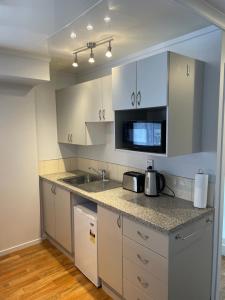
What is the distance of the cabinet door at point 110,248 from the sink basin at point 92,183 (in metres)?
0.43

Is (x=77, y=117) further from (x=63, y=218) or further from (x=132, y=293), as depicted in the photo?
(x=132, y=293)

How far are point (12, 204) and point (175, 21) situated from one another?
9.01 feet

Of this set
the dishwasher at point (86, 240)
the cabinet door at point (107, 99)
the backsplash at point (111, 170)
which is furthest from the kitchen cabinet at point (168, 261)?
the cabinet door at point (107, 99)

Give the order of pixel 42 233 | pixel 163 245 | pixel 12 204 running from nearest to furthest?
pixel 163 245, pixel 12 204, pixel 42 233

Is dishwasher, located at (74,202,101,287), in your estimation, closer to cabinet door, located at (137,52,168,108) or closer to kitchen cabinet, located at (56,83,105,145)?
kitchen cabinet, located at (56,83,105,145)

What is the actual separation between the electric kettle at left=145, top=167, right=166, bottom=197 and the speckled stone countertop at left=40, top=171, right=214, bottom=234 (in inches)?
2.2

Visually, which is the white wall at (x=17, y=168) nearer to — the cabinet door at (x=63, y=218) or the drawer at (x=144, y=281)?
the cabinet door at (x=63, y=218)

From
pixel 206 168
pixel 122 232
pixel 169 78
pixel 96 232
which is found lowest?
pixel 96 232

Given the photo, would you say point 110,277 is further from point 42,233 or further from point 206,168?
point 42,233

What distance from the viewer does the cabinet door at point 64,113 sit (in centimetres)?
308

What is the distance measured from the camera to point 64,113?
3.20 metres

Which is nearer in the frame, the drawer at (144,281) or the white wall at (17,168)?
the drawer at (144,281)

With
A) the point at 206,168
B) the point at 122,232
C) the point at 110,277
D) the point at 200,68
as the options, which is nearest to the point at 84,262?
the point at 110,277

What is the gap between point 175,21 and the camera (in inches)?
69.1
